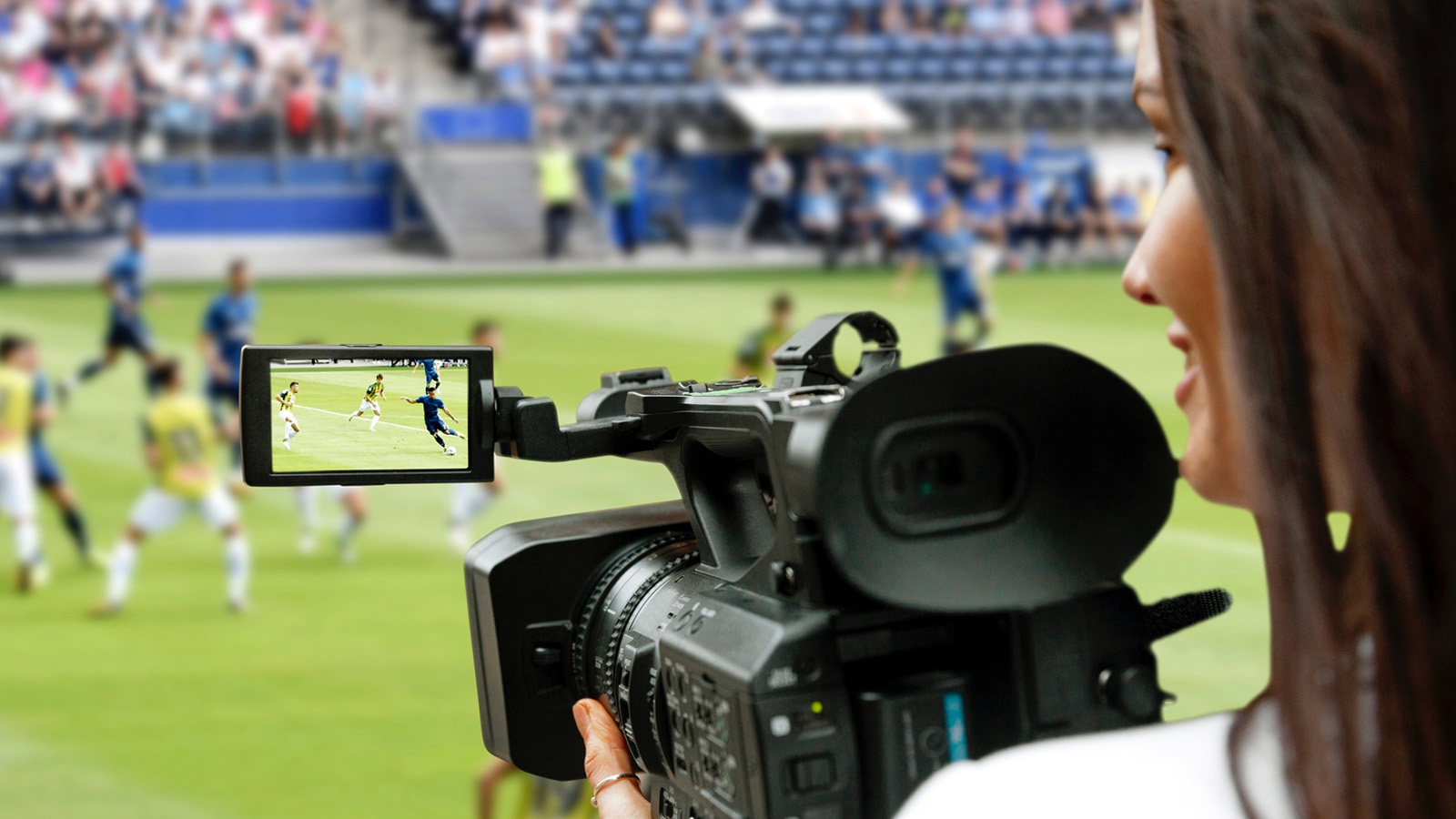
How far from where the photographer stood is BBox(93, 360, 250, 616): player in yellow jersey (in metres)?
6.46

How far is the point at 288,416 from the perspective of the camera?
1.50 m

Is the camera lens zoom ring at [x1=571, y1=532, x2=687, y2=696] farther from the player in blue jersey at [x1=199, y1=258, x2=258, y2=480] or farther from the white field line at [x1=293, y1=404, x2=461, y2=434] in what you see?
the player in blue jersey at [x1=199, y1=258, x2=258, y2=480]

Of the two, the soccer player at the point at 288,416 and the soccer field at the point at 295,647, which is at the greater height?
the soccer player at the point at 288,416

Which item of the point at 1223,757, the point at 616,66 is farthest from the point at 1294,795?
the point at 616,66

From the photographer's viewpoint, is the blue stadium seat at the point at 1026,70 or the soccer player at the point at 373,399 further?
the blue stadium seat at the point at 1026,70

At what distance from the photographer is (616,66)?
75.5 feet

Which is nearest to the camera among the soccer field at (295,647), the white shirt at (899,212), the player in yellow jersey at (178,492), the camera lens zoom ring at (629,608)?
the camera lens zoom ring at (629,608)

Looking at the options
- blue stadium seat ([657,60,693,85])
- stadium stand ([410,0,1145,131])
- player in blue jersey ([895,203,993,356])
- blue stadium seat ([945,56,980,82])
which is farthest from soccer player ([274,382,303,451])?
blue stadium seat ([945,56,980,82])

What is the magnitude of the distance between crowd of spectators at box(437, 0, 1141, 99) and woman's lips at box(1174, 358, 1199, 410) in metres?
21.1

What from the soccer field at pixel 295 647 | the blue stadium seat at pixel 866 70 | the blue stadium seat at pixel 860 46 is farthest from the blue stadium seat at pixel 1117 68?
the soccer field at pixel 295 647

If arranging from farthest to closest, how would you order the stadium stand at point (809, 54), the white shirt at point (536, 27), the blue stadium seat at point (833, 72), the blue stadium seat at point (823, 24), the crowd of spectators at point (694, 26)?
the blue stadium seat at point (823, 24), the blue stadium seat at point (833, 72), the white shirt at point (536, 27), the crowd of spectators at point (694, 26), the stadium stand at point (809, 54)

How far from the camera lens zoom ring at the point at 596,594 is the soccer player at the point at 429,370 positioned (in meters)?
0.36

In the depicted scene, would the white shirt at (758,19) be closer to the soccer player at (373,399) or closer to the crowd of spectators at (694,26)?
the crowd of spectators at (694,26)

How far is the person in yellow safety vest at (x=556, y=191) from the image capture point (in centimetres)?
1939
